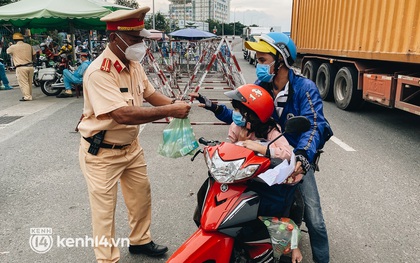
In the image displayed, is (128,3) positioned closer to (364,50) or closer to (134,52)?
(364,50)

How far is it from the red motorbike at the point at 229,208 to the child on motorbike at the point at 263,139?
0.29 feet

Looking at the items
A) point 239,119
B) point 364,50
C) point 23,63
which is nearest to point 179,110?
point 239,119

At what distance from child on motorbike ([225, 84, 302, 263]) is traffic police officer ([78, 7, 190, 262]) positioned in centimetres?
45

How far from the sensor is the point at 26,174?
4.79m

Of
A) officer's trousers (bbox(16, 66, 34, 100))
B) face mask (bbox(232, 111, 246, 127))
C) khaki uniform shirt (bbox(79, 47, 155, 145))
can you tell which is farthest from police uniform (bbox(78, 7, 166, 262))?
officer's trousers (bbox(16, 66, 34, 100))

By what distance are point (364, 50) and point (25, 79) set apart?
9386mm

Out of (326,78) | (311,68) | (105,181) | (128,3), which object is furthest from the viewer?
(128,3)

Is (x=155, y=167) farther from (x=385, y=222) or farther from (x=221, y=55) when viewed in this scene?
(x=221, y=55)

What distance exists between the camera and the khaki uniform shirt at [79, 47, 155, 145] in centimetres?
225

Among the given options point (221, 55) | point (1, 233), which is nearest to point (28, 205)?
point (1, 233)

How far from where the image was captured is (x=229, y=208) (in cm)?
199

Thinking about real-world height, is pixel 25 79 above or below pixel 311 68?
below

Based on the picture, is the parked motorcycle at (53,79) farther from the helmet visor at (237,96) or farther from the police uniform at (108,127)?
the helmet visor at (237,96)

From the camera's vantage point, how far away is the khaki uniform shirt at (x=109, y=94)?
7.38 feet
